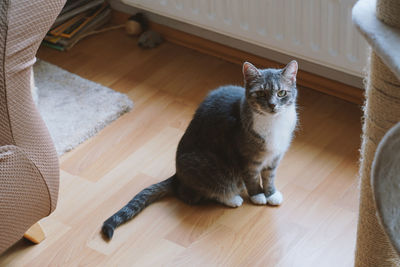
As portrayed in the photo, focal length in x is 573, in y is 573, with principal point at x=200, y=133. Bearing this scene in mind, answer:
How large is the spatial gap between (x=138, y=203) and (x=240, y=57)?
94cm

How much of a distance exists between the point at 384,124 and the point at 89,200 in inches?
41.5

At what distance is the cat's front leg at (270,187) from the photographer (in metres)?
1.77

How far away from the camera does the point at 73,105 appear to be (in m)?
2.30

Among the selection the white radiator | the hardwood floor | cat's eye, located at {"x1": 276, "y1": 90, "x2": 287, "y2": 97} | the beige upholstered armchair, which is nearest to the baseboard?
the hardwood floor

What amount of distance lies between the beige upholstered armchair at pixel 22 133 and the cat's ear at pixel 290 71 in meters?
0.61

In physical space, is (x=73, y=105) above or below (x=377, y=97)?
below

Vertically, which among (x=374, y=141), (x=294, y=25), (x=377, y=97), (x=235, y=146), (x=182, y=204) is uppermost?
(x=377, y=97)

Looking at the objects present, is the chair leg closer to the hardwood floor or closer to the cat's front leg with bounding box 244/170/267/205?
the hardwood floor

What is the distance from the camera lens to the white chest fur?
1.61 metres

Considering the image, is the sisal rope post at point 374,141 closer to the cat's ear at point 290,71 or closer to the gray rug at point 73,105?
the cat's ear at point 290,71

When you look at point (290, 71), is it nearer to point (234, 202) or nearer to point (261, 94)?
point (261, 94)

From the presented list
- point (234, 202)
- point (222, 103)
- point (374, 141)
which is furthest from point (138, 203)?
point (374, 141)

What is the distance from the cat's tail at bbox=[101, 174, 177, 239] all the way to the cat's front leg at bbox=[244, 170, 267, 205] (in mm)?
247

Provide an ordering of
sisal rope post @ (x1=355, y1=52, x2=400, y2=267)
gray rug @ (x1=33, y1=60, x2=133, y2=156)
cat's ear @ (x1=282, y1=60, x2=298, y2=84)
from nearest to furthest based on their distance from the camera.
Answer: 1. sisal rope post @ (x1=355, y1=52, x2=400, y2=267)
2. cat's ear @ (x1=282, y1=60, x2=298, y2=84)
3. gray rug @ (x1=33, y1=60, x2=133, y2=156)
